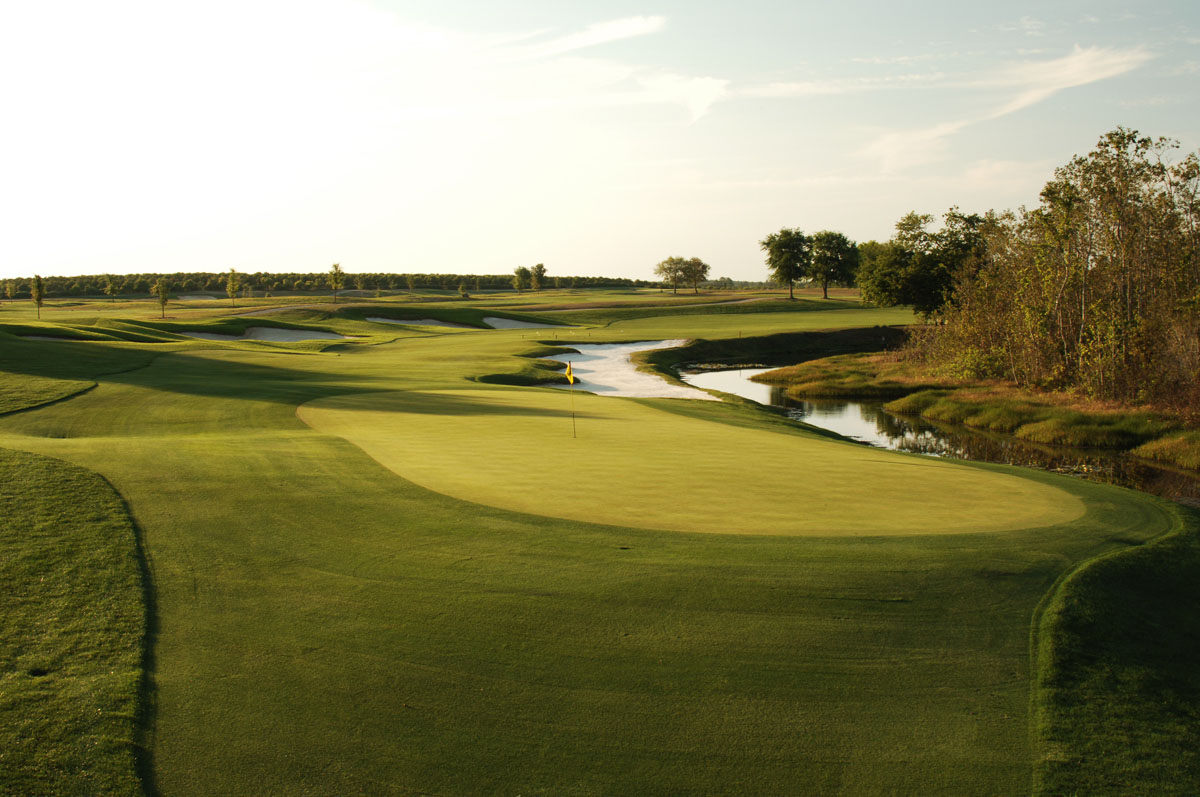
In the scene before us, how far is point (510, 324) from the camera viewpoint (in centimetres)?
8269

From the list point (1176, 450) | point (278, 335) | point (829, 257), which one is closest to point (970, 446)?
point (1176, 450)

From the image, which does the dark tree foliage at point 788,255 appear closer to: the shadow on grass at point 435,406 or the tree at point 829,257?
the tree at point 829,257

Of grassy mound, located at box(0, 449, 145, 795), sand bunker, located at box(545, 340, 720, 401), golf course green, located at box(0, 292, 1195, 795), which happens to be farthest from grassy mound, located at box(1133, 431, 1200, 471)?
grassy mound, located at box(0, 449, 145, 795)

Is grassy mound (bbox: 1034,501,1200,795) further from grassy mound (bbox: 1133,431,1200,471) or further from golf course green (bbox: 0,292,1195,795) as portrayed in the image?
grassy mound (bbox: 1133,431,1200,471)

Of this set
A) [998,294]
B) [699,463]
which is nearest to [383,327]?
[998,294]

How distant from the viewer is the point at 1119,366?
32.8 meters

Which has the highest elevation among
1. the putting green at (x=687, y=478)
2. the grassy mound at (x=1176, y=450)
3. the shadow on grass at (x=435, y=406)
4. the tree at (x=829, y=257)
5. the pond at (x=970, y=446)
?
the tree at (x=829, y=257)

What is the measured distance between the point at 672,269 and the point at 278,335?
12321 cm

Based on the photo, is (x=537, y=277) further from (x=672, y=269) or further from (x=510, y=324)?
(x=510, y=324)

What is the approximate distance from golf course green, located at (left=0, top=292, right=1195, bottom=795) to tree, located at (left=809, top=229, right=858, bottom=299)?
10593cm

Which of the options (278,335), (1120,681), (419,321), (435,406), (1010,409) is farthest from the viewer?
(419,321)

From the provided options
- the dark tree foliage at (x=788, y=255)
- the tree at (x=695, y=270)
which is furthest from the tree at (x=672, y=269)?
the dark tree foliage at (x=788, y=255)

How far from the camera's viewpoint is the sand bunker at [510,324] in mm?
81438

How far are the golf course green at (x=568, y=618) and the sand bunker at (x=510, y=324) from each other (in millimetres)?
64336
